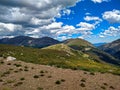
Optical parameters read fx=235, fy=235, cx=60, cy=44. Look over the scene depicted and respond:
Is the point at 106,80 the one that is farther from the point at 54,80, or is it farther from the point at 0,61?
the point at 0,61

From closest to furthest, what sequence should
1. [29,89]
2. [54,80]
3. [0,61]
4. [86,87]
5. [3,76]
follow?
[29,89] → [86,87] → [54,80] → [3,76] → [0,61]

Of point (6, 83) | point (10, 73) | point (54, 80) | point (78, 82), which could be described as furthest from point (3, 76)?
point (78, 82)

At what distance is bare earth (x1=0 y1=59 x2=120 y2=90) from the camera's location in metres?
36.6

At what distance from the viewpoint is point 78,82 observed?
39.8m

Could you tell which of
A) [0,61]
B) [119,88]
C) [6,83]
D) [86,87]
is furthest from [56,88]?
[0,61]

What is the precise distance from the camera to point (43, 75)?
43.0 meters

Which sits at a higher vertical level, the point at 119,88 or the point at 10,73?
the point at 10,73

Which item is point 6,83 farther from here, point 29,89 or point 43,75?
point 43,75

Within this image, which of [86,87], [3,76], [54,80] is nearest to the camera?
[86,87]

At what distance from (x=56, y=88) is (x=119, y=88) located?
37.0ft

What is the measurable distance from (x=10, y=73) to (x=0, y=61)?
12.5 meters

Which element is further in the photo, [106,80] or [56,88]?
[106,80]

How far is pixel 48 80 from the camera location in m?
40.0

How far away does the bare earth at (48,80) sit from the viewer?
3660 cm
